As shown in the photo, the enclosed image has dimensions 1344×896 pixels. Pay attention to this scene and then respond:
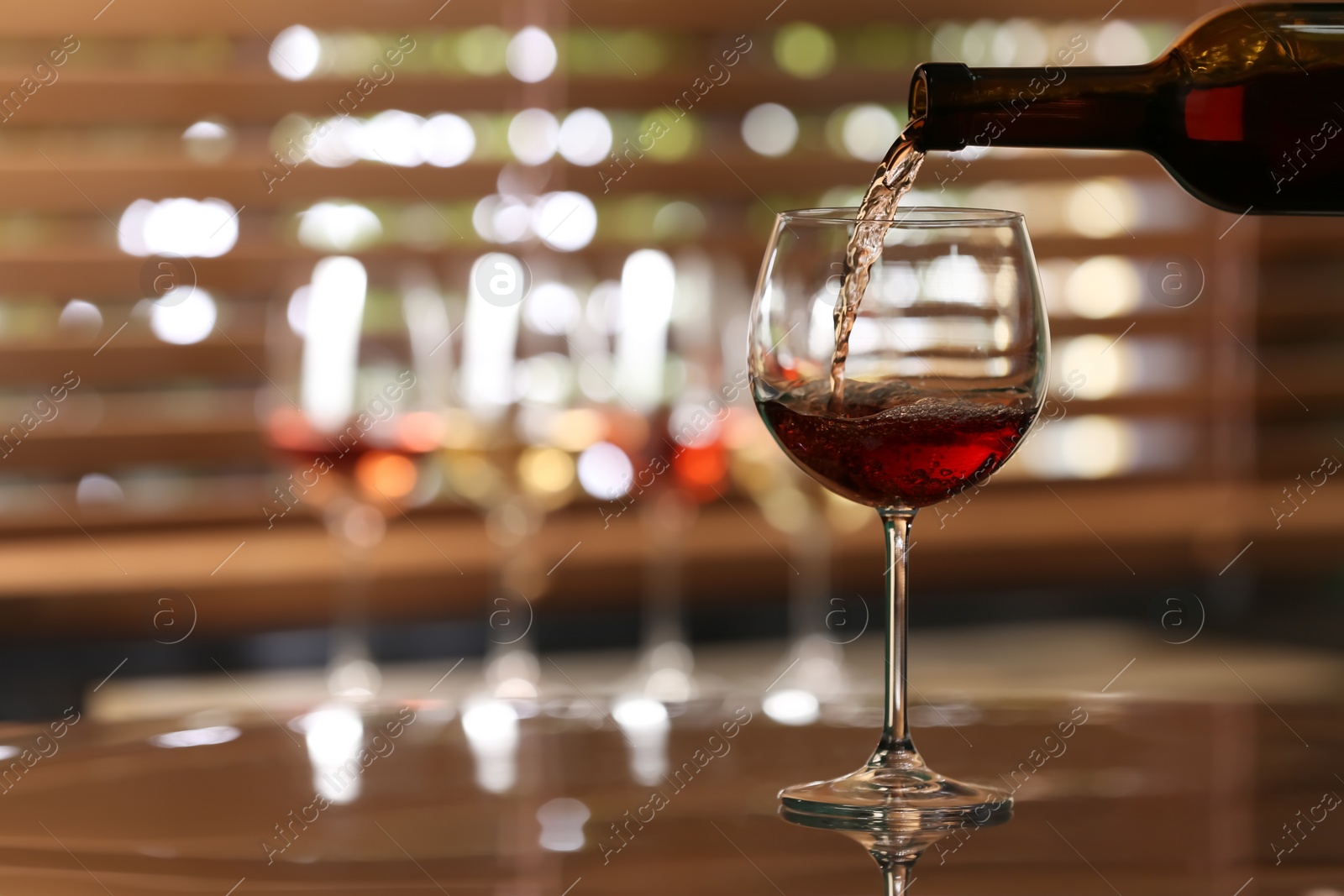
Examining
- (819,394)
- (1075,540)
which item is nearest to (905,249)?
(819,394)

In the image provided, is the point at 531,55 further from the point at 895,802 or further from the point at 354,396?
the point at 895,802

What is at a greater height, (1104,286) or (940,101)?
(1104,286)

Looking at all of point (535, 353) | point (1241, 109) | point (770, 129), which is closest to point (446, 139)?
point (770, 129)

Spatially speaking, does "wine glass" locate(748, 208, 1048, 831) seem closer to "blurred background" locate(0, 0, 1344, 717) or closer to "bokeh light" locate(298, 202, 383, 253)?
"blurred background" locate(0, 0, 1344, 717)

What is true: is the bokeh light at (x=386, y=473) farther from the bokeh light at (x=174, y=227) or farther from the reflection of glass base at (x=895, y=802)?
the reflection of glass base at (x=895, y=802)

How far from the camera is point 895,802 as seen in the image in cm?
66

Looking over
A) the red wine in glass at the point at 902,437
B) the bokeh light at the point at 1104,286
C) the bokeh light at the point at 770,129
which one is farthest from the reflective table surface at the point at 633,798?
the bokeh light at the point at 1104,286

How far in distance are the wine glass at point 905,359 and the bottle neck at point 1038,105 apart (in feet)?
0.13

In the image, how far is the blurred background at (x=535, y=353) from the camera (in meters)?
2.08

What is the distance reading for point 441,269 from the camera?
2.79m

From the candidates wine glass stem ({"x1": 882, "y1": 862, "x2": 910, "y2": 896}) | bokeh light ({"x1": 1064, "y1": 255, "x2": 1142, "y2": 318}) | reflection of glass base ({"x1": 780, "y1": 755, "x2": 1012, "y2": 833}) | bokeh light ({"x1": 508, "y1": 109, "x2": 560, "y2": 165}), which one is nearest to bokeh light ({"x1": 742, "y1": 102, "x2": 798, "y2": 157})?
bokeh light ({"x1": 508, "y1": 109, "x2": 560, "y2": 165})

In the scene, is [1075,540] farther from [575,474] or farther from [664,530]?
[575,474]

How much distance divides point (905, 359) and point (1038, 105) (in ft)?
0.53

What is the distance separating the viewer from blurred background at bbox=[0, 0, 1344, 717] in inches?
82.0
